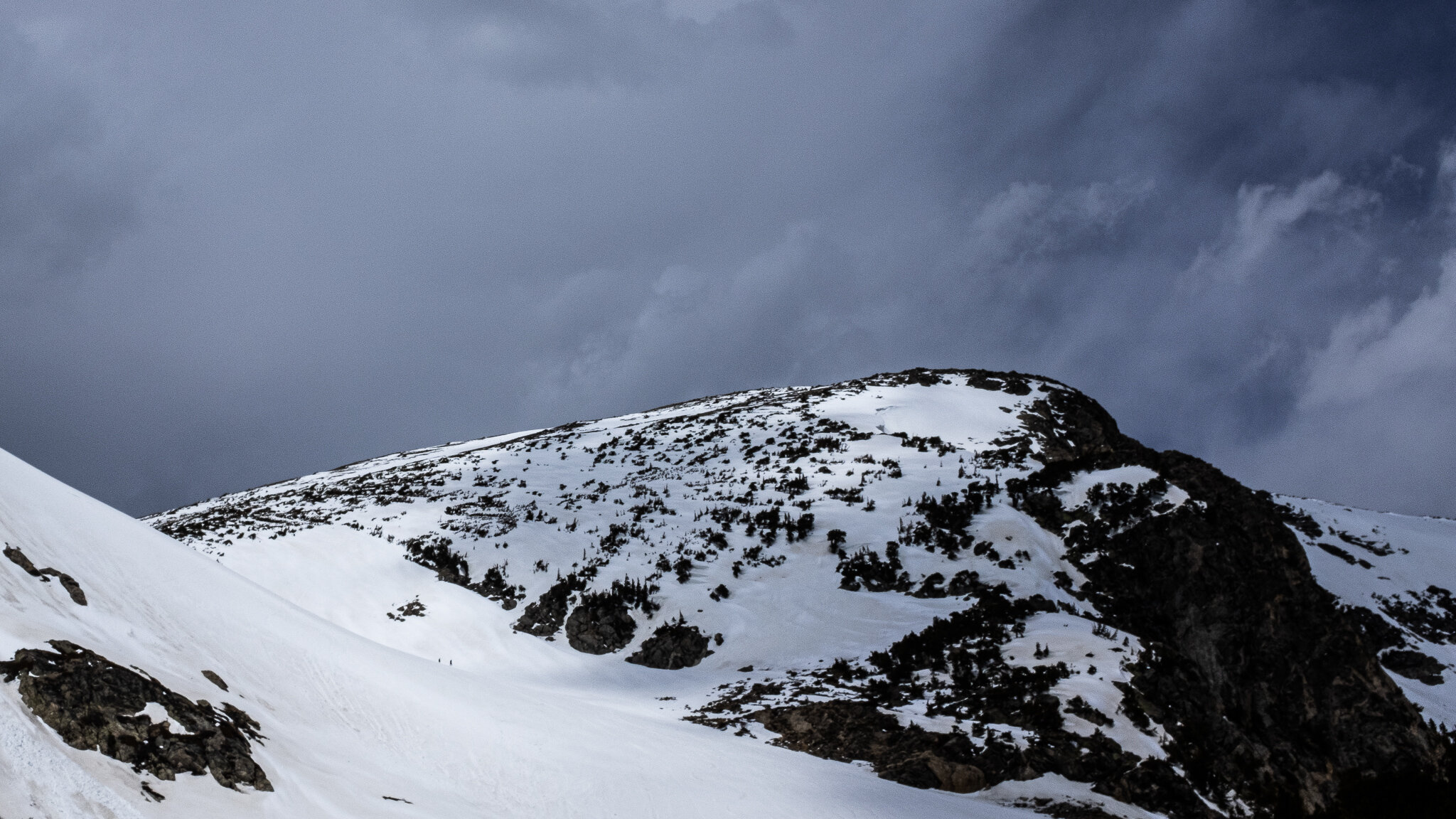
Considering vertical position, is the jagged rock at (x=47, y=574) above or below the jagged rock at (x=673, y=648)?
below

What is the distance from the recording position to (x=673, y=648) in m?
19.5

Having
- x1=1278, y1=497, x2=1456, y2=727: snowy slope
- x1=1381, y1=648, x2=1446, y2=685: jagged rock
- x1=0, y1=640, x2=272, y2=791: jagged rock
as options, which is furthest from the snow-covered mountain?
x1=1278, y1=497, x2=1456, y2=727: snowy slope

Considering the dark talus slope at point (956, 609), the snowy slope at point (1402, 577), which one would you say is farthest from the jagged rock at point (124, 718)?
the snowy slope at point (1402, 577)

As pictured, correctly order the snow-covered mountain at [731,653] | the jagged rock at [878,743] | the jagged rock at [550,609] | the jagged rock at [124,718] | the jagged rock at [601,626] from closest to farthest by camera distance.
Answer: the jagged rock at [124,718] → the snow-covered mountain at [731,653] → the jagged rock at [878,743] → the jagged rock at [601,626] → the jagged rock at [550,609]

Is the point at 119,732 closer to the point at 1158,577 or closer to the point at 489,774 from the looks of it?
the point at 489,774

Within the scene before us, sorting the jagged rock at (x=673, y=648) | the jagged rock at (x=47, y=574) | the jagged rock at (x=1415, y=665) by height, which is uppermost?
the jagged rock at (x=1415, y=665)

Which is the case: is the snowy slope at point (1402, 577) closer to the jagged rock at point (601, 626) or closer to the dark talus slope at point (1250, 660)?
the dark talus slope at point (1250, 660)

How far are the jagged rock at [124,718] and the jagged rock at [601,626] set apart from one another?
48.6ft

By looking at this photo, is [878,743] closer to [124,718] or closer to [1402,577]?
[124,718]

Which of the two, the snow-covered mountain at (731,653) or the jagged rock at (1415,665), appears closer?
the snow-covered mountain at (731,653)

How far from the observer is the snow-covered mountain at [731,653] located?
632 centimetres

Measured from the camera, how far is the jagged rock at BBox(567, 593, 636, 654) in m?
20.3

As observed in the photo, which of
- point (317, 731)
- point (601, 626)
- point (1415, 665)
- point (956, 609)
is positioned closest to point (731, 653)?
point (601, 626)

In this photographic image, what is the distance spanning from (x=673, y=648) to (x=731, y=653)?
5.57 feet
